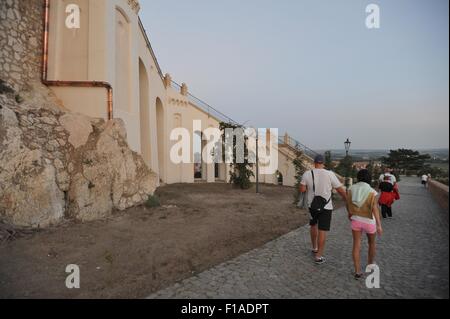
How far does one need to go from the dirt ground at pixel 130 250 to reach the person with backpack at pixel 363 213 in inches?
94.3

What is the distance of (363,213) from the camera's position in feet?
14.7

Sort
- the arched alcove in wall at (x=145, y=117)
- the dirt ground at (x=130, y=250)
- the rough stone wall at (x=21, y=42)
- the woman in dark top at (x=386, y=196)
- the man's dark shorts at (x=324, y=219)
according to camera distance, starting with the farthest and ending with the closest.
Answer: the arched alcove in wall at (x=145, y=117) → the woman in dark top at (x=386, y=196) → the rough stone wall at (x=21, y=42) → the man's dark shorts at (x=324, y=219) → the dirt ground at (x=130, y=250)

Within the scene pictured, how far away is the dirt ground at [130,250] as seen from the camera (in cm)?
432

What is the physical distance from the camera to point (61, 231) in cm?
664

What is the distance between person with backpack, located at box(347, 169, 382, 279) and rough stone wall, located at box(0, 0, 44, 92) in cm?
989

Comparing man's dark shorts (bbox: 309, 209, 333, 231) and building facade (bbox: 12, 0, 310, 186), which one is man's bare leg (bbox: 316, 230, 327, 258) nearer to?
man's dark shorts (bbox: 309, 209, 333, 231)

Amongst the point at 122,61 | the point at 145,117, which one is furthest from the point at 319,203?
the point at 145,117

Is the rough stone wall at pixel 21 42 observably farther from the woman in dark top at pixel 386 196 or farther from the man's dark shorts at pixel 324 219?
the woman in dark top at pixel 386 196

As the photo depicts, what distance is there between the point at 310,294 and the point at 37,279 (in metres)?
4.35

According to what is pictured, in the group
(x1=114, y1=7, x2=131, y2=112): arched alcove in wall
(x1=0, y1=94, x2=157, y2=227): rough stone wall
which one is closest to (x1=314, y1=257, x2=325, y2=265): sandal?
(x1=0, y1=94, x2=157, y2=227): rough stone wall

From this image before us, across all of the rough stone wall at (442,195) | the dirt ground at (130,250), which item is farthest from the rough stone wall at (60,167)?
the rough stone wall at (442,195)

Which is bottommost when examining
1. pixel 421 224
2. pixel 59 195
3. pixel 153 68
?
pixel 421 224
